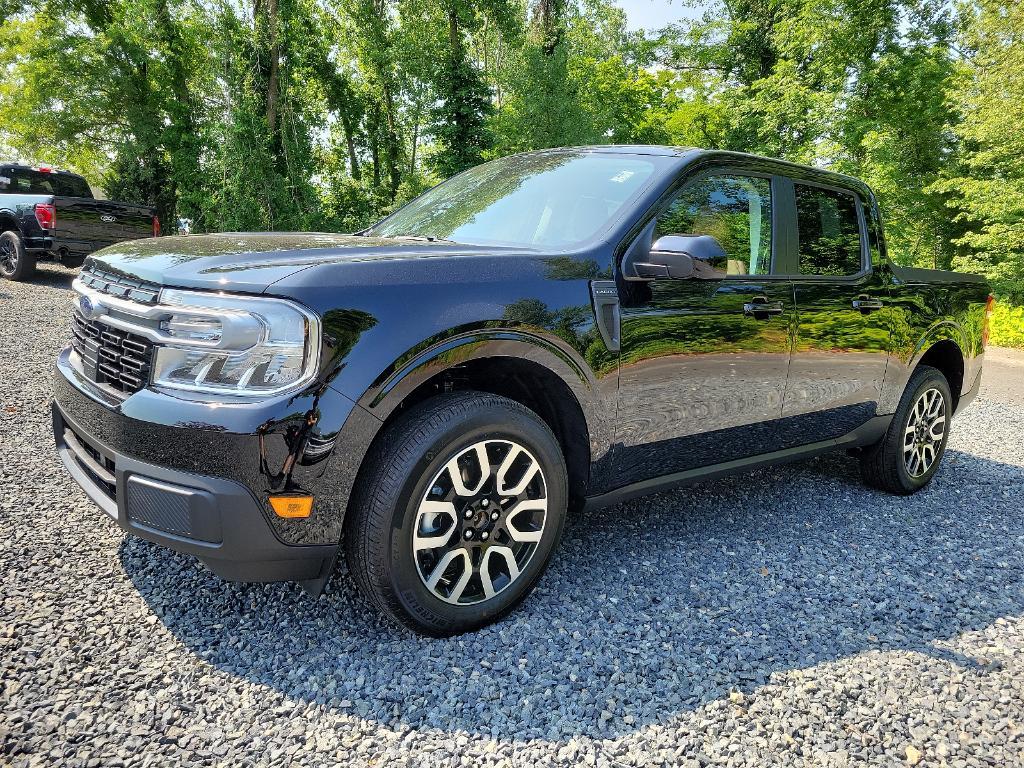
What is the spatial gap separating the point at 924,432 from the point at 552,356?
3.22 m

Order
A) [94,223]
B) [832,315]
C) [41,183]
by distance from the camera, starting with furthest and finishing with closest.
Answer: [41,183] < [94,223] < [832,315]

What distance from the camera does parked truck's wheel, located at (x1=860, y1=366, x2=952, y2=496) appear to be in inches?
169

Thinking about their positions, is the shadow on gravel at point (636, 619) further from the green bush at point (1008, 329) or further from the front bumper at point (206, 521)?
the green bush at point (1008, 329)

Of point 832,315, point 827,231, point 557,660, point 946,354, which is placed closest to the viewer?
point 557,660

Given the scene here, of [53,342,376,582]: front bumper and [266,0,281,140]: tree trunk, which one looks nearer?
[53,342,376,582]: front bumper

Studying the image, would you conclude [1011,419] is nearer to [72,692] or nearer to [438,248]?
[438,248]

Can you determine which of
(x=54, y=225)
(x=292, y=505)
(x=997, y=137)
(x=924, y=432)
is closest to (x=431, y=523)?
(x=292, y=505)

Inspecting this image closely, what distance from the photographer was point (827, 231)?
12.4ft

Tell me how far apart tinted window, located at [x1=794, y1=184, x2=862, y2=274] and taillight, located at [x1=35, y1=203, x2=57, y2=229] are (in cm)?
1114

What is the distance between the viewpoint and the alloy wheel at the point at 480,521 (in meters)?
2.35

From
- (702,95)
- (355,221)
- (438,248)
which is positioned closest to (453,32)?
(355,221)

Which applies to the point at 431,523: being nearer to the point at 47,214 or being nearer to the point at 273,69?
the point at 47,214

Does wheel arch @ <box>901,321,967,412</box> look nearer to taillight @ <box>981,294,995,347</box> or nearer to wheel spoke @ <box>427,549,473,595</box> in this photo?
taillight @ <box>981,294,995,347</box>

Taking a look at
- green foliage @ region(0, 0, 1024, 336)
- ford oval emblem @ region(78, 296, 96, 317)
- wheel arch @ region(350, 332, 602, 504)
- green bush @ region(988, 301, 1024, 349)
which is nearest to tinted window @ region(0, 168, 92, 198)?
green foliage @ region(0, 0, 1024, 336)
